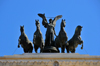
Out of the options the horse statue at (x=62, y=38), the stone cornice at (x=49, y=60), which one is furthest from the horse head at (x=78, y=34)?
the stone cornice at (x=49, y=60)

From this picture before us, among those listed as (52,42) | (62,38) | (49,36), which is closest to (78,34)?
Result: (62,38)

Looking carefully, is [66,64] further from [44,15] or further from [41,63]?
[44,15]

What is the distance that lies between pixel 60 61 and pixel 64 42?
347cm

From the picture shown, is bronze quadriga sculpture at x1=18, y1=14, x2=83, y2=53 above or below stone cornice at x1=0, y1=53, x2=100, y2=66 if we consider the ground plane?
above

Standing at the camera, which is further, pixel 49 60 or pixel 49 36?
pixel 49 36

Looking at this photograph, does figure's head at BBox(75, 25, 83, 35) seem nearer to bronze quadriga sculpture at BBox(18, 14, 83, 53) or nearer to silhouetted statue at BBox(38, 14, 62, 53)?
bronze quadriga sculpture at BBox(18, 14, 83, 53)

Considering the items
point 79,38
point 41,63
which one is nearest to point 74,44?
point 79,38

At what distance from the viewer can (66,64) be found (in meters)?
22.2

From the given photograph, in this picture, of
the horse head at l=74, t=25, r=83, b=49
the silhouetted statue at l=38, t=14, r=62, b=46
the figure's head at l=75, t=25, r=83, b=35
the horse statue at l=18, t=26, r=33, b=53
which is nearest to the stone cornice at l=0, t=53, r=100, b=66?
the horse head at l=74, t=25, r=83, b=49

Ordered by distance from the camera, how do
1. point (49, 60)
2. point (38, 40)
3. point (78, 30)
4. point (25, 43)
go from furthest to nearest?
point (25, 43)
point (78, 30)
point (38, 40)
point (49, 60)

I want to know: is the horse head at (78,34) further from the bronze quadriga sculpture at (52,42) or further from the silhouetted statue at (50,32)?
the silhouetted statue at (50,32)

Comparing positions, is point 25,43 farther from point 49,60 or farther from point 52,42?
point 49,60

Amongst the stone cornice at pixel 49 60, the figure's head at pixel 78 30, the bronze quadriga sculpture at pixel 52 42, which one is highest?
the figure's head at pixel 78 30

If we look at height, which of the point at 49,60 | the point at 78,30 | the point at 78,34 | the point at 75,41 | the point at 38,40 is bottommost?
the point at 49,60
